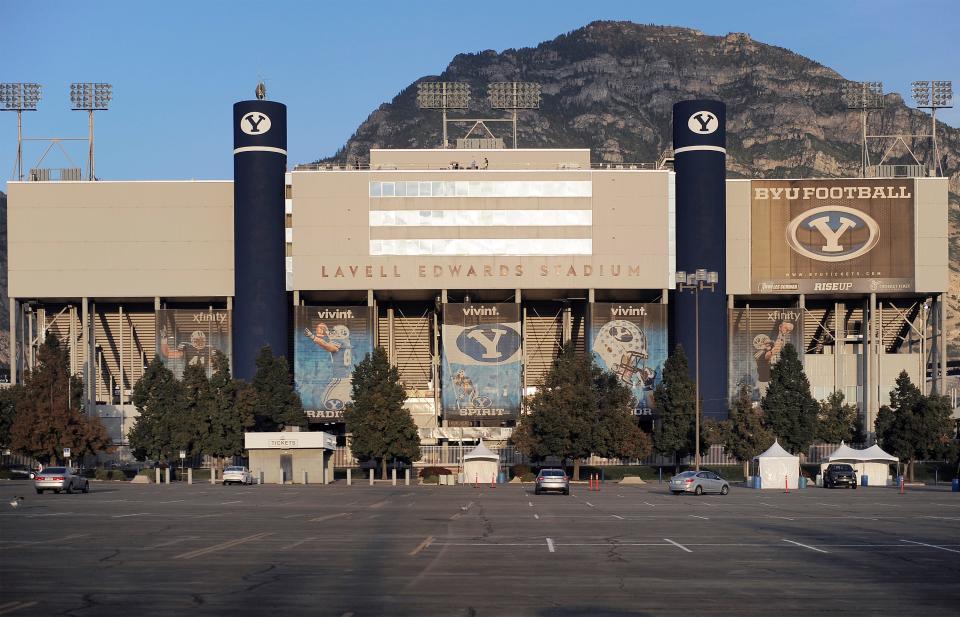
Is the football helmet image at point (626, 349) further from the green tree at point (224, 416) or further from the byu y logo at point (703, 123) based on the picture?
the green tree at point (224, 416)

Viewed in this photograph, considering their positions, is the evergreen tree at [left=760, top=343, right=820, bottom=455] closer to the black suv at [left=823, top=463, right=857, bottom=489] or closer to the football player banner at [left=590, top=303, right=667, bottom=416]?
the football player banner at [left=590, top=303, right=667, bottom=416]

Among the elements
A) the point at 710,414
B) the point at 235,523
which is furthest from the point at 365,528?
the point at 710,414

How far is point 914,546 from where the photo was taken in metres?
33.2

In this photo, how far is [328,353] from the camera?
384 ft

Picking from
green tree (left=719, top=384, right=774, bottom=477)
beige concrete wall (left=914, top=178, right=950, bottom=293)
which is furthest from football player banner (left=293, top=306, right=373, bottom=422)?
beige concrete wall (left=914, top=178, right=950, bottom=293)

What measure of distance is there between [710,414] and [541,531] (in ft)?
257

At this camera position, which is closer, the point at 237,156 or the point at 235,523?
the point at 235,523

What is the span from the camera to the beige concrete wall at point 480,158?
4889 inches

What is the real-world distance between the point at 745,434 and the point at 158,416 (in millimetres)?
47007

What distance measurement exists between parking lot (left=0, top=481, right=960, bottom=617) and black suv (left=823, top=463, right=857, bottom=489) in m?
31.1

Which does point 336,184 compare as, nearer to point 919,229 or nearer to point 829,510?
point 919,229

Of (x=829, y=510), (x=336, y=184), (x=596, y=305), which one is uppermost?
(x=336, y=184)

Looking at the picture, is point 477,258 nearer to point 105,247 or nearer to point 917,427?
point 105,247

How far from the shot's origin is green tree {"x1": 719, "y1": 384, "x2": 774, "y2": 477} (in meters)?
105
